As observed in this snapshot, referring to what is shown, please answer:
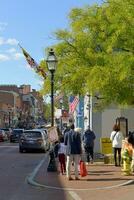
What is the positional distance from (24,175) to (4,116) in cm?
9657

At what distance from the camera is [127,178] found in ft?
59.9

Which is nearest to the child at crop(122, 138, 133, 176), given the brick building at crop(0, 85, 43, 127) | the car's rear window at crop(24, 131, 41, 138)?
the car's rear window at crop(24, 131, 41, 138)

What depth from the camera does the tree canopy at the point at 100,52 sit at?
21266 mm

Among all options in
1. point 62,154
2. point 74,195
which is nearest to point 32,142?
point 62,154

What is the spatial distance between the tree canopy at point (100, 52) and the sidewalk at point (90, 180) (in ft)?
11.3

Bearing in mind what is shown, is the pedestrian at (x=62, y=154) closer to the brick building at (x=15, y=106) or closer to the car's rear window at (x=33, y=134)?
the car's rear window at (x=33, y=134)

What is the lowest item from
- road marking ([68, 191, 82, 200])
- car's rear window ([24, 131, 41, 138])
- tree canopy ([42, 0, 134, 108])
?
road marking ([68, 191, 82, 200])

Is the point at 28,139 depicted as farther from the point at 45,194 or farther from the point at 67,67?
the point at 45,194

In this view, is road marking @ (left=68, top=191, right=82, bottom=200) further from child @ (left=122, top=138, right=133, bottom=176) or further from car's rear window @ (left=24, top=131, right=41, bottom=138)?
car's rear window @ (left=24, top=131, right=41, bottom=138)

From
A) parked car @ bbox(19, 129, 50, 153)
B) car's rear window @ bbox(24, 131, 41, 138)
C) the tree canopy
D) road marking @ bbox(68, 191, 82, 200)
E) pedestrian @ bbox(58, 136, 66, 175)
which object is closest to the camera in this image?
road marking @ bbox(68, 191, 82, 200)

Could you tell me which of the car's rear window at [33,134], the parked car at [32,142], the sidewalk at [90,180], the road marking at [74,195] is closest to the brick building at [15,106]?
the car's rear window at [33,134]

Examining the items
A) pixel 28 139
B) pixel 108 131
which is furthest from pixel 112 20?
pixel 28 139

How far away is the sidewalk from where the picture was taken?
16594mm

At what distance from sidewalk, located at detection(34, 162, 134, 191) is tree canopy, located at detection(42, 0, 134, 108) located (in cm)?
343
